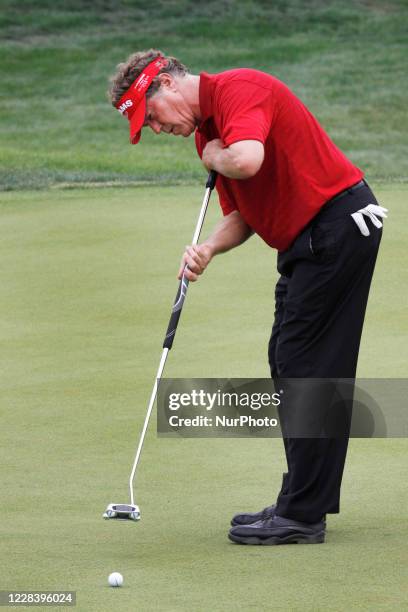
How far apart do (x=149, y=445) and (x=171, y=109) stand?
4.88 feet

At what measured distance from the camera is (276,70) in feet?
74.1

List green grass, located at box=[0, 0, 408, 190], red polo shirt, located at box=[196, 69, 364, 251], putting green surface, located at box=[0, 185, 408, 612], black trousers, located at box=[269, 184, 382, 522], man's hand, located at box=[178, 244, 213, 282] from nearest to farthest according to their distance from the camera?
putting green surface, located at box=[0, 185, 408, 612] < red polo shirt, located at box=[196, 69, 364, 251] < black trousers, located at box=[269, 184, 382, 522] < man's hand, located at box=[178, 244, 213, 282] < green grass, located at box=[0, 0, 408, 190]

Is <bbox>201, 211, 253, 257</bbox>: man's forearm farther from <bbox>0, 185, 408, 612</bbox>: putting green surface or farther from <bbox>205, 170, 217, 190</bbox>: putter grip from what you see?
<bbox>0, 185, 408, 612</bbox>: putting green surface

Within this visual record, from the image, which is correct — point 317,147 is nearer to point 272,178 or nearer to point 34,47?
point 272,178

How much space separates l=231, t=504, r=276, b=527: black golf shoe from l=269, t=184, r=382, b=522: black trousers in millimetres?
35

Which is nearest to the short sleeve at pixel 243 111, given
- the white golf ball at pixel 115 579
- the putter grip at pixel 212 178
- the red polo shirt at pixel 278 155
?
the red polo shirt at pixel 278 155

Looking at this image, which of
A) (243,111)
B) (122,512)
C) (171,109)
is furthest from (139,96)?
(122,512)

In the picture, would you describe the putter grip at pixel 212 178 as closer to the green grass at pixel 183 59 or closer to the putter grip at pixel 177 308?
the putter grip at pixel 177 308

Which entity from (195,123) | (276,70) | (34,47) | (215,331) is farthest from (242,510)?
(34,47)

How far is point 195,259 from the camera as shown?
4.47 metres

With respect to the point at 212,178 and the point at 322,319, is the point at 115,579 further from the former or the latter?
the point at 212,178

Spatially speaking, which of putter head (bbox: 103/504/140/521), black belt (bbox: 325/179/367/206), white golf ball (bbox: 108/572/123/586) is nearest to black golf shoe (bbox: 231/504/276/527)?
putter head (bbox: 103/504/140/521)

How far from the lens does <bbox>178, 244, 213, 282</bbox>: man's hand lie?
176 inches

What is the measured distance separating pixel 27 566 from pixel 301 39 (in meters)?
21.4
